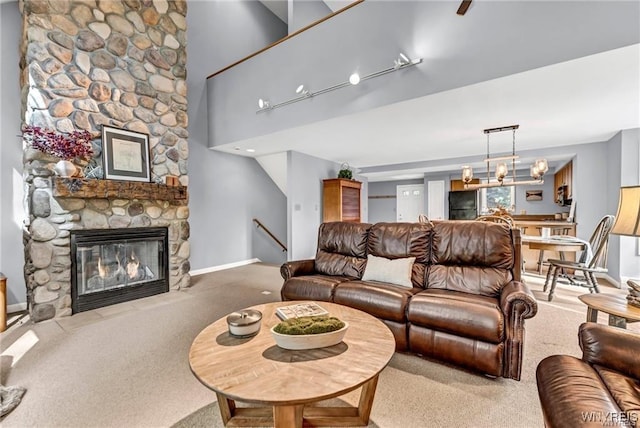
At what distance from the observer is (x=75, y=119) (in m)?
3.30

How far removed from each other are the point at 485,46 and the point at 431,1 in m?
0.73

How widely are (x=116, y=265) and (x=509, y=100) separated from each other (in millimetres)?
5036

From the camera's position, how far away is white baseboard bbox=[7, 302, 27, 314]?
3315mm

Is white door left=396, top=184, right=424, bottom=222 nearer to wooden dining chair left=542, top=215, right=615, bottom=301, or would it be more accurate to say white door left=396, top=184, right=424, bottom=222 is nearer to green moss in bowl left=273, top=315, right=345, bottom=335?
wooden dining chair left=542, top=215, right=615, bottom=301

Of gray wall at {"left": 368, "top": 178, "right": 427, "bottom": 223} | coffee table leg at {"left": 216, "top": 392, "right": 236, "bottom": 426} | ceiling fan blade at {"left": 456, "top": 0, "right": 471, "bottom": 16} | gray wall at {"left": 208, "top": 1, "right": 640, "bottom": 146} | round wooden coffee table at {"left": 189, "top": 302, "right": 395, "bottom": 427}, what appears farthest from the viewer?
gray wall at {"left": 368, "top": 178, "right": 427, "bottom": 223}

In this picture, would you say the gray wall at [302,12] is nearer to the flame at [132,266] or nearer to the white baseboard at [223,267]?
the white baseboard at [223,267]

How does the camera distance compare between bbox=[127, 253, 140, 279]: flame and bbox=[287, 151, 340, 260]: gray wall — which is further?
bbox=[287, 151, 340, 260]: gray wall

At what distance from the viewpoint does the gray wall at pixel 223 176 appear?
5242mm

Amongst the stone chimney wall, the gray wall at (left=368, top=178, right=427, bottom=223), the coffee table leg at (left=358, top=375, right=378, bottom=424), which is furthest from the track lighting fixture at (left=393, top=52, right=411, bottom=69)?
the gray wall at (left=368, top=178, right=427, bottom=223)

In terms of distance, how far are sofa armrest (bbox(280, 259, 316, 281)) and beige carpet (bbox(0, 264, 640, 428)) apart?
91 cm

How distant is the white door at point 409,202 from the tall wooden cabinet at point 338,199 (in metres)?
3.88

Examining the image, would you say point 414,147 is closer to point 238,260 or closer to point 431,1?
point 431,1

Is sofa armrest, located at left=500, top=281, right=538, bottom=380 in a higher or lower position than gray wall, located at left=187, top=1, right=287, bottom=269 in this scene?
lower

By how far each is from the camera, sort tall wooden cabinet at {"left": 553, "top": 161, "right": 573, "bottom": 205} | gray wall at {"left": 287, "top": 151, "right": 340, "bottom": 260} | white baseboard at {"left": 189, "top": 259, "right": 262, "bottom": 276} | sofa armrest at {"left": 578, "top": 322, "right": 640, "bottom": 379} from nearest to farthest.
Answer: sofa armrest at {"left": 578, "top": 322, "right": 640, "bottom": 379} < white baseboard at {"left": 189, "top": 259, "right": 262, "bottom": 276} < gray wall at {"left": 287, "top": 151, "right": 340, "bottom": 260} < tall wooden cabinet at {"left": 553, "top": 161, "right": 573, "bottom": 205}
